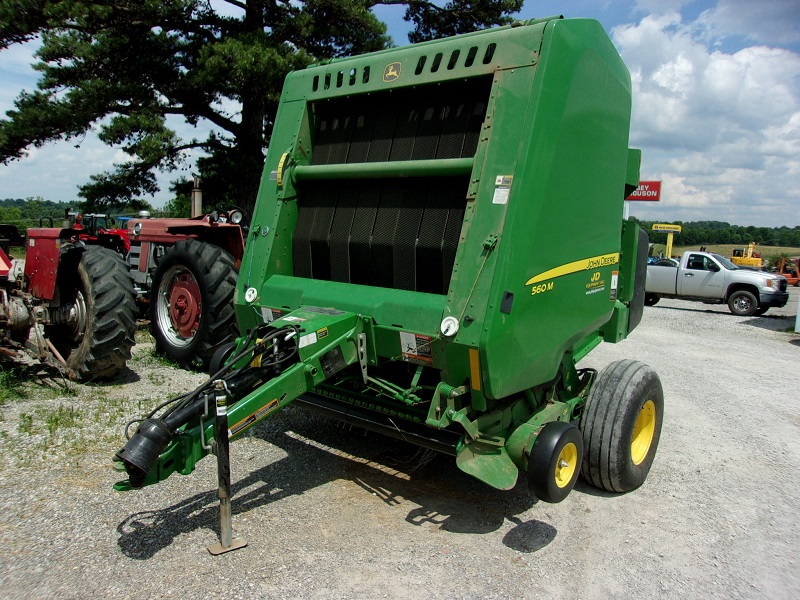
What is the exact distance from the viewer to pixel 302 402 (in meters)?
4.62

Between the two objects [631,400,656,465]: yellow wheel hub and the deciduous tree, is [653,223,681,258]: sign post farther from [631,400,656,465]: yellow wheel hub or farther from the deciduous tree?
[631,400,656,465]: yellow wheel hub

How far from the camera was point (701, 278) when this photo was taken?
17.6 meters

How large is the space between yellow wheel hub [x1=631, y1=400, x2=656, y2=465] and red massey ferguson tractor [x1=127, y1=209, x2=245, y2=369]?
12.7 ft

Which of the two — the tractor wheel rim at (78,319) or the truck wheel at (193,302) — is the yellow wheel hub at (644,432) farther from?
the tractor wheel rim at (78,319)

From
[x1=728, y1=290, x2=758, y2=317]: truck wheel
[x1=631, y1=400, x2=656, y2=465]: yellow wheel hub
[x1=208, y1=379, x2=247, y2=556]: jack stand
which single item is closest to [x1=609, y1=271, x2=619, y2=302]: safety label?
[x1=631, y1=400, x2=656, y2=465]: yellow wheel hub

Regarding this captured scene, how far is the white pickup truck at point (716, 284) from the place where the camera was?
16656 mm

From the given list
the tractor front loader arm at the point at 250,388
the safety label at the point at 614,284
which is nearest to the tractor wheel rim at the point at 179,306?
the tractor front loader arm at the point at 250,388

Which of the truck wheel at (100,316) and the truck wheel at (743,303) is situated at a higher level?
the truck wheel at (743,303)

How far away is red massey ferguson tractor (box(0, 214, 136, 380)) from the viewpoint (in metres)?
6.07

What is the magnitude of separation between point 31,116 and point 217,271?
9384 mm

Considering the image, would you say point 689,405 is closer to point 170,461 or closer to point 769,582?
point 769,582

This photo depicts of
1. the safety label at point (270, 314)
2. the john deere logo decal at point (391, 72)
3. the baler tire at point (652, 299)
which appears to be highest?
the john deere logo decal at point (391, 72)

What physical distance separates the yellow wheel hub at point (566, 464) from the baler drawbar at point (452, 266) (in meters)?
0.01

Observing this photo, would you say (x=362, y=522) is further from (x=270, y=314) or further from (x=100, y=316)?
(x=100, y=316)
